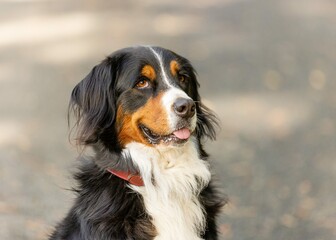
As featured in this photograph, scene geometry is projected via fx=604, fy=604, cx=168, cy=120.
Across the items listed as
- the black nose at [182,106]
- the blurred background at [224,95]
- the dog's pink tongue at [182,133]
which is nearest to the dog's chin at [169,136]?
the dog's pink tongue at [182,133]

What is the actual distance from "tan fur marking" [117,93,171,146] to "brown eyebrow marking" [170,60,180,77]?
0.93ft

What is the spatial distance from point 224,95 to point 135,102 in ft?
25.3

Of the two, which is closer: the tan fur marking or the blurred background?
the tan fur marking

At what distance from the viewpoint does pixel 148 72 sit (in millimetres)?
4355

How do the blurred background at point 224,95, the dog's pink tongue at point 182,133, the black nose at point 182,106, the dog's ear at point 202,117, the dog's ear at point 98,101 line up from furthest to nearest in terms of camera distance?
the blurred background at point 224,95, the dog's ear at point 202,117, the dog's ear at point 98,101, the dog's pink tongue at point 182,133, the black nose at point 182,106

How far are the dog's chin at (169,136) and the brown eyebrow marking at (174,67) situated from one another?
473 mm

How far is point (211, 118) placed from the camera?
15.8 ft

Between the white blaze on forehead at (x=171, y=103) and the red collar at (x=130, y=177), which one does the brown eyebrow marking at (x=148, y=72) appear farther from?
the red collar at (x=130, y=177)

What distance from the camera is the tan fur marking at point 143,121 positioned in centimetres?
417

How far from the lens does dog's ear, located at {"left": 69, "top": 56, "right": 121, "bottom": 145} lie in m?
4.32

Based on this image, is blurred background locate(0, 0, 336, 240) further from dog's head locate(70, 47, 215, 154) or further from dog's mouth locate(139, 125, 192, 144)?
dog's mouth locate(139, 125, 192, 144)

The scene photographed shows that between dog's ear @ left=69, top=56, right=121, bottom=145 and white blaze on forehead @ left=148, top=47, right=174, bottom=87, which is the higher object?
white blaze on forehead @ left=148, top=47, right=174, bottom=87

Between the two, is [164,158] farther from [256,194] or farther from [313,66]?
[313,66]

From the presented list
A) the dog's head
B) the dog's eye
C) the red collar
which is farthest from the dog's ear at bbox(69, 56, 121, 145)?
the red collar
